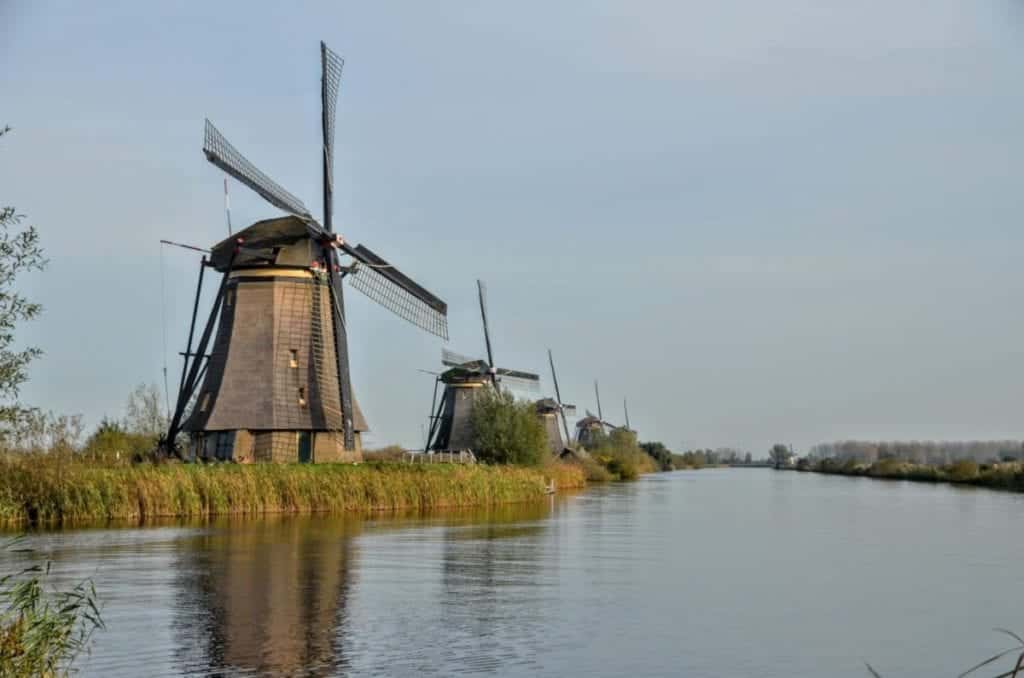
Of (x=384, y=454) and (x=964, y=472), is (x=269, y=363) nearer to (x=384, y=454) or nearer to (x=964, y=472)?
(x=384, y=454)

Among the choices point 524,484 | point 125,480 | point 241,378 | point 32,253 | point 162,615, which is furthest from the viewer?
point 524,484

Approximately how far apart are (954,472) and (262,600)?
50.2 metres

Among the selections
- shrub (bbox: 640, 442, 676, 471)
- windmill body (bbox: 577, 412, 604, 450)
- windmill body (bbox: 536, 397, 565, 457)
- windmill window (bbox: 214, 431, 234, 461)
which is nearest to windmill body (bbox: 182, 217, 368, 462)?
windmill window (bbox: 214, 431, 234, 461)

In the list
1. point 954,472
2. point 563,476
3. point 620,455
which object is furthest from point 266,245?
point 620,455

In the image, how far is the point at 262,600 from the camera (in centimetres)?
1241

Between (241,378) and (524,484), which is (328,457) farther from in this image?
(524,484)

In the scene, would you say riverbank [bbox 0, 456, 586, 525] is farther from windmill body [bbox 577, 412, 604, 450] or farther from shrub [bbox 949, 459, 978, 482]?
windmill body [bbox 577, 412, 604, 450]

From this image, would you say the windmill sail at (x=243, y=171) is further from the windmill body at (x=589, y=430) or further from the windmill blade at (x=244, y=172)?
the windmill body at (x=589, y=430)

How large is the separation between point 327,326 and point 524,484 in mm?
8022

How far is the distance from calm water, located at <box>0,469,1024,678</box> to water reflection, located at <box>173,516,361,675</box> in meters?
0.04

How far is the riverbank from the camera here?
2091 cm

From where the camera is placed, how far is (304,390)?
2767 centimetres

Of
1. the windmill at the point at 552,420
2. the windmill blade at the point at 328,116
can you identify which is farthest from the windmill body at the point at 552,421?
the windmill blade at the point at 328,116

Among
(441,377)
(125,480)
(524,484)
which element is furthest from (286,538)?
(441,377)
